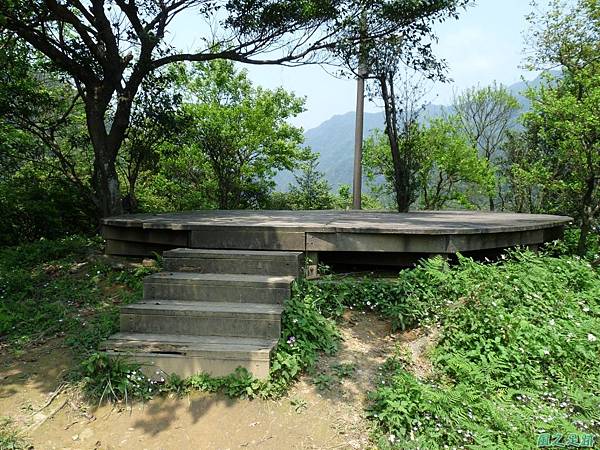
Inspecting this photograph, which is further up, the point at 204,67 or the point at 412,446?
the point at 204,67

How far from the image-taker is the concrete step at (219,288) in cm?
361

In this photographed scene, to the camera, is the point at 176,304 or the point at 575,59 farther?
the point at 575,59

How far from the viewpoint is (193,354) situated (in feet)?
10.1

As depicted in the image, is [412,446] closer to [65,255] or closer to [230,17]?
[65,255]

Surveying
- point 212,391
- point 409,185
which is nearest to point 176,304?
point 212,391

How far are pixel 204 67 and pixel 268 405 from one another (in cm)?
1228

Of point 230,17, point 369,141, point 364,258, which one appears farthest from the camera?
point 369,141

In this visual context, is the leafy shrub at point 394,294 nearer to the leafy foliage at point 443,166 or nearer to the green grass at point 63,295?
the green grass at point 63,295

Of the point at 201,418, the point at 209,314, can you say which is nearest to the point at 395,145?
the point at 209,314

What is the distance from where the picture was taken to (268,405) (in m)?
2.86

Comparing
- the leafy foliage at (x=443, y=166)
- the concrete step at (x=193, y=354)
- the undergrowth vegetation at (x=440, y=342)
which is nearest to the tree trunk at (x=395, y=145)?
the undergrowth vegetation at (x=440, y=342)

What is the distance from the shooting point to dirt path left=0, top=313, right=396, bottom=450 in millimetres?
2621

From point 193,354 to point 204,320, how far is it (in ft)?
1.02

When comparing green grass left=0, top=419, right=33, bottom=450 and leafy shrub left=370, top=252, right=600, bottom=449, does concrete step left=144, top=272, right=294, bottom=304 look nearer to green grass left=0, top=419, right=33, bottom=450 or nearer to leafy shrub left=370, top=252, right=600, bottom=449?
leafy shrub left=370, top=252, right=600, bottom=449
